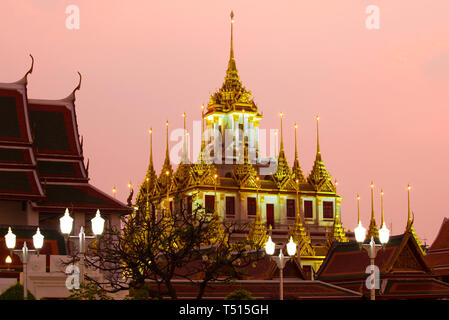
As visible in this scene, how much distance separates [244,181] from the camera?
88000 millimetres

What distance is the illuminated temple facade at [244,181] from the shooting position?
3413 inches

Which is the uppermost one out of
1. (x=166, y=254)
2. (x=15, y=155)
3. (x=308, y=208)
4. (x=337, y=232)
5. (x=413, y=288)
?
(x=15, y=155)

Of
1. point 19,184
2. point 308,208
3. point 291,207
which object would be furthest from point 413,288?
point 308,208

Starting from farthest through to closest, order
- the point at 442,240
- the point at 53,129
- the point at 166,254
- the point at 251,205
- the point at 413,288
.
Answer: the point at 251,205, the point at 442,240, the point at 53,129, the point at 413,288, the point at 166,254

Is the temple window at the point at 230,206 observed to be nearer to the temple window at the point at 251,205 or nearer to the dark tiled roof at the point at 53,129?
the temple window at the point at 251,205

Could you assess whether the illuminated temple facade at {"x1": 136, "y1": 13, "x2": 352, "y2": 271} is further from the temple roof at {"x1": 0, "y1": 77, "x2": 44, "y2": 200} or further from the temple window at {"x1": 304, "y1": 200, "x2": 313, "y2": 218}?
the temple roof at {"x1": 0, "y1": 77, "x2": 44, "y2": 200}

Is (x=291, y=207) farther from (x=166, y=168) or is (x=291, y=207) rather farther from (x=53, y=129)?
(x=53, y=129)

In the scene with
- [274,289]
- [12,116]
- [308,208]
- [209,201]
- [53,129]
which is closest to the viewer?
[274,289]

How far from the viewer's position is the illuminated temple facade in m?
86.7

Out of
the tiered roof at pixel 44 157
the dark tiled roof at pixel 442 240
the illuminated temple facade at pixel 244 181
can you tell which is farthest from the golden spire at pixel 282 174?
the tiered roof at pixel 44 157

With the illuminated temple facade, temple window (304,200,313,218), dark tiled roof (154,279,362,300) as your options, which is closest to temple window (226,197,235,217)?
the illuminated temple facade

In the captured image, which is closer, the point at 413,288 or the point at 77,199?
the point at 413,288
